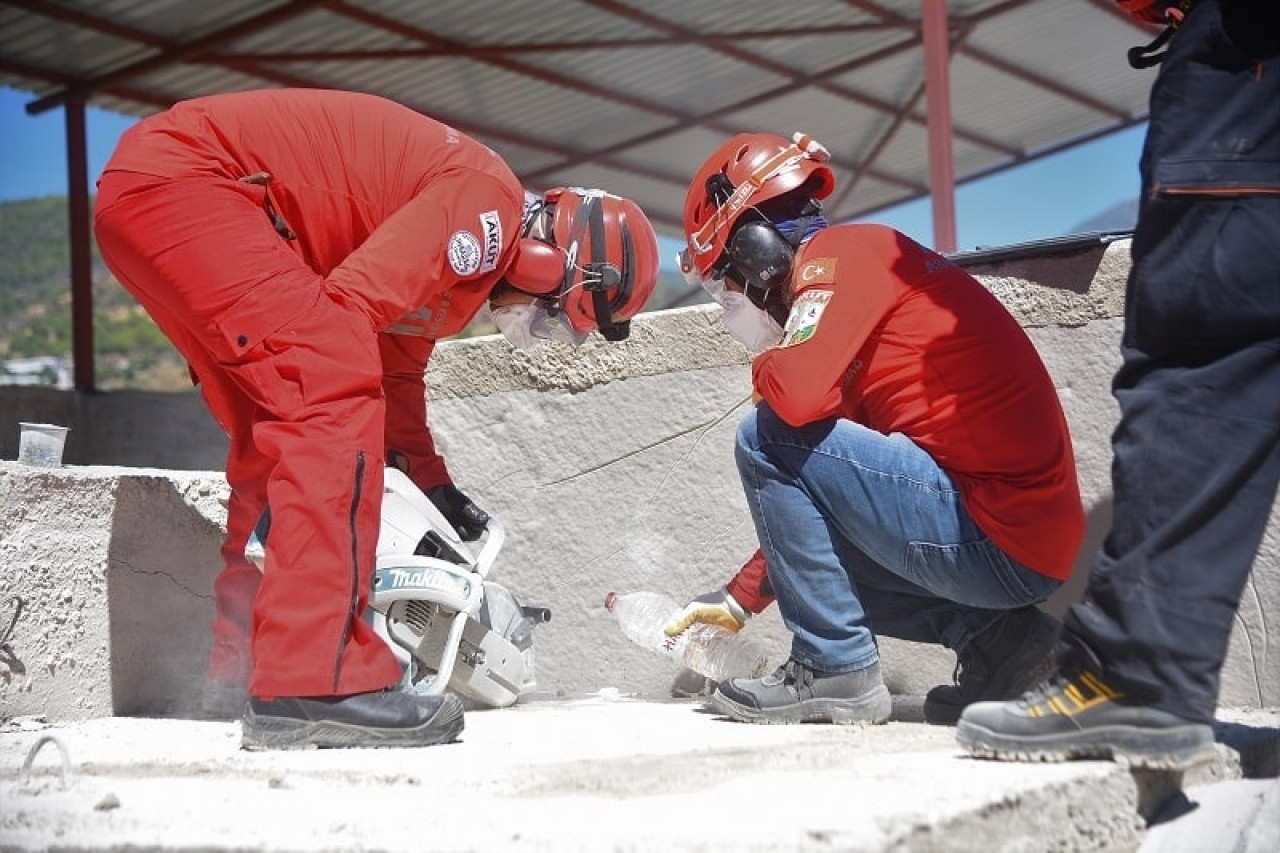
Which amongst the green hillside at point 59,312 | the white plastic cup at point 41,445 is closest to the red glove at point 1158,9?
the white plastic cup at point 41,445

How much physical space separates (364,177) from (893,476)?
138cm

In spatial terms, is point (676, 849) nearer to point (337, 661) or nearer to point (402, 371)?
point (337, 661)

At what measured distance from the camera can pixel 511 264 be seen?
3.48m

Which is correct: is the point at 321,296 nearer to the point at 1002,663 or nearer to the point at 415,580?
the point at 415,580

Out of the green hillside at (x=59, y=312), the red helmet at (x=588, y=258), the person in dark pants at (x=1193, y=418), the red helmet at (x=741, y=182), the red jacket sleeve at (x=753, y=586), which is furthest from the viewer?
the green hillside at (x=59, y=312)

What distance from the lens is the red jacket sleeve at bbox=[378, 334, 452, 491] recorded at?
145 inches

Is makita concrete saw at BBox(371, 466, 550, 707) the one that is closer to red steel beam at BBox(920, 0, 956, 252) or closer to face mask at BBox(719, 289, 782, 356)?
face mask at BBox(719, 289, 782, 356)

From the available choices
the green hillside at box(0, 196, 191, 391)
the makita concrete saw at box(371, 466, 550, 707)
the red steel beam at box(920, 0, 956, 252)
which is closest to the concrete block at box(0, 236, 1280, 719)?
the makita concrete saw at box(371, 466, 550, 707)

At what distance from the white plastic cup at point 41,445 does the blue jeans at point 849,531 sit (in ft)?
5.53

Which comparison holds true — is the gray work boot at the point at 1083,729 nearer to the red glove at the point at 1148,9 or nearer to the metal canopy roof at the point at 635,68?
the red glove at the point at 1148,9

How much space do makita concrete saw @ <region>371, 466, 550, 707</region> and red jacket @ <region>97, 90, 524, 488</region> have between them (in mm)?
513

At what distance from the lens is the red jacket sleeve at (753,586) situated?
3.41 metres

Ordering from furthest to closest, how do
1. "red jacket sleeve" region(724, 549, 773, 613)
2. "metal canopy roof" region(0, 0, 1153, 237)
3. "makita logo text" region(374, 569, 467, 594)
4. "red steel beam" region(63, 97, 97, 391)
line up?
"red steel beam" region(63, 97, 97, 391) < "metal canopy roof" region(0, 0, 1153, 237) < "red jacket sleeve" region(724, 549, 773, 613) < "makita logo text" region(374, 569, 467, 594)

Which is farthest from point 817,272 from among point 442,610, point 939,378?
point 442,610
